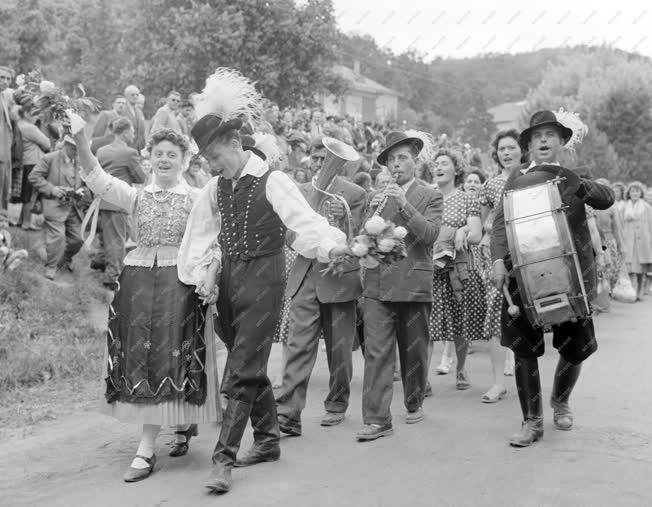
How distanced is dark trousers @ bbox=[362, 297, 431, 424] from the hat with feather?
5.97 feet

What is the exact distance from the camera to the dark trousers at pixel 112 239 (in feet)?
37.5

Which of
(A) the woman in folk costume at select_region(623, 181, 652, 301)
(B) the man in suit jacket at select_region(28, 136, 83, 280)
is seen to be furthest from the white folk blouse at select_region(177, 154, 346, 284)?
(A) the woman in folk costume at select_region(623, 181, 652, 301)

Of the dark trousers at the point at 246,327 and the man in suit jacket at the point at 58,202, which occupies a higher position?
the man in suit jacket at the point at 58,202

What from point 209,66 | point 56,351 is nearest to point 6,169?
point 56,351

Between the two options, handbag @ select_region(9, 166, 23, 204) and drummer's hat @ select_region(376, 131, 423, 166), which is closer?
drummer's hat @ select_region(376, 131, 423, 166)

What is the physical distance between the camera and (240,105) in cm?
538

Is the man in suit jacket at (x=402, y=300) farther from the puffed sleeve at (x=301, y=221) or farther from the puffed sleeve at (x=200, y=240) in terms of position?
the puffed sleeve at (x=200, y=240)

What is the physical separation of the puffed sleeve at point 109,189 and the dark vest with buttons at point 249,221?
0.82 metres

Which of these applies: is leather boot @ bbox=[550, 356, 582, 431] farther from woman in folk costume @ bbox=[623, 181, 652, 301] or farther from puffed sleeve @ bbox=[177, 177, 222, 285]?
woman in folk costume @ bbox=[623, 181, 652, 301]

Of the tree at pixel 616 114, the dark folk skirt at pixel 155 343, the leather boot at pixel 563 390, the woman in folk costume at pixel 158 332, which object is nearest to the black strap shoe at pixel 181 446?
the woman in folk costume at pixel 158 332

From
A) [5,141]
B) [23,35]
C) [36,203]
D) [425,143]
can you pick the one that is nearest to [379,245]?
[425,143]

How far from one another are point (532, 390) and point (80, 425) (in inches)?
131

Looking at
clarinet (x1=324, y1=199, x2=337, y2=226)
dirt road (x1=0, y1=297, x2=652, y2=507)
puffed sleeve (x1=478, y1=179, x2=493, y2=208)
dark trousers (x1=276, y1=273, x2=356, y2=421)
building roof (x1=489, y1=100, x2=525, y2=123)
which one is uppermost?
building roof (x1=489, y1=100, x2=525, y2=123)

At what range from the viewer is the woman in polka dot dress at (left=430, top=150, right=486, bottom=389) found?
318 inches
